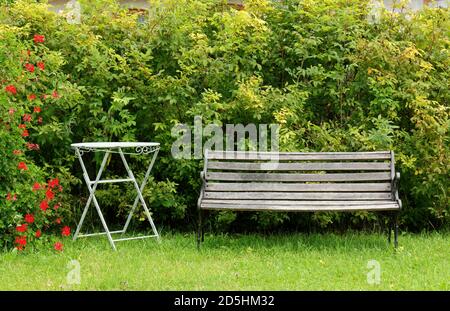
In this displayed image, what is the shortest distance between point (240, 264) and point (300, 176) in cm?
132

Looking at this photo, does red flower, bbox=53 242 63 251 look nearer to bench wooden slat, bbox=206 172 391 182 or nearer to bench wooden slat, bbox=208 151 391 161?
bench wooden slat, bbox=206 172 391 182

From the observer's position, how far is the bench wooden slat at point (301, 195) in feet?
21.7

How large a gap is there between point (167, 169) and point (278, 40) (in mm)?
1834

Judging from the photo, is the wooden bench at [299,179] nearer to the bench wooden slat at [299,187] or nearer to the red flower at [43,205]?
the bench wooden slat at [299,187]

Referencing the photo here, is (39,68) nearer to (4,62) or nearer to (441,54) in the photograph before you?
(4,62)

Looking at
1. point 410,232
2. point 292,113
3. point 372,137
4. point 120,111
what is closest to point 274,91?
→ point 292,113

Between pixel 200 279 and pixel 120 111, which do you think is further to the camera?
pixel 120 111

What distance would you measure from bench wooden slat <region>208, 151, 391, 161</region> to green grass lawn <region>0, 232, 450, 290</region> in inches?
30.8

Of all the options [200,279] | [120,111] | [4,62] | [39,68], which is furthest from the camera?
[120,111]

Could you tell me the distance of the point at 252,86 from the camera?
726 centimetres

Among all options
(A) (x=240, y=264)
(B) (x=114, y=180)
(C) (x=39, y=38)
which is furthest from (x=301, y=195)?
(C) (x=39, y=38)

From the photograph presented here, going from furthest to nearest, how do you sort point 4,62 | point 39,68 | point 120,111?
point 120,111 → point 39,68 → point 4,62

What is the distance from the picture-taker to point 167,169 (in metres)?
7.41

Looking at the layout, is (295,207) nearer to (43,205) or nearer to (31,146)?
(43,205)
